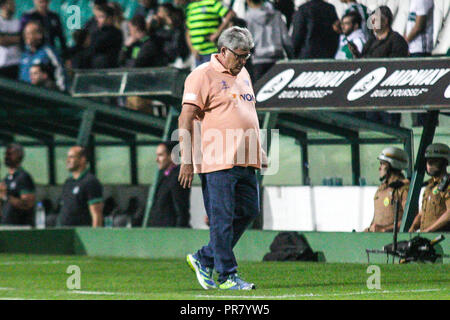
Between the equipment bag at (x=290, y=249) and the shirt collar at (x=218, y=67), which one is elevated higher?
the shirt collar at (x=218, y=67)

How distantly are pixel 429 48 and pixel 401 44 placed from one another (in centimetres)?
56

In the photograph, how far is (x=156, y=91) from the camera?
16469 millimetres

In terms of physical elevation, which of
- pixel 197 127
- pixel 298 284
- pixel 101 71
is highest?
pixel 101 71

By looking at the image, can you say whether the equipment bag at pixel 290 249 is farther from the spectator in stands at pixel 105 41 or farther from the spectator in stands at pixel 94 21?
the spectator in stands at pixel 94 21

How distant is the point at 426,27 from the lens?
15.4 metres

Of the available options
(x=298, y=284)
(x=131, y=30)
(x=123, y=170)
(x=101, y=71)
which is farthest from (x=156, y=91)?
(x=298, y=284)

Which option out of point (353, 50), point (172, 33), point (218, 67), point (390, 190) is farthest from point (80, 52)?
point (218, 67)

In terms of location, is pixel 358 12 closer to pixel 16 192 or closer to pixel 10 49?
pixel 16 192

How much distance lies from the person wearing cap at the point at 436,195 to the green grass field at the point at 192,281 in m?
1.00

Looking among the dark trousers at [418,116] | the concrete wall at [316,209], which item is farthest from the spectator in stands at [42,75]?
the dark trousers at [418,116]

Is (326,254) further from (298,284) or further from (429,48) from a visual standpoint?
→ (298,284)

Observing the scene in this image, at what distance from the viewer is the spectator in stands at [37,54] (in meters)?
19.5

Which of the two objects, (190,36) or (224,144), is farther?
(190,36)

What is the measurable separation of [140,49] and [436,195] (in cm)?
581
